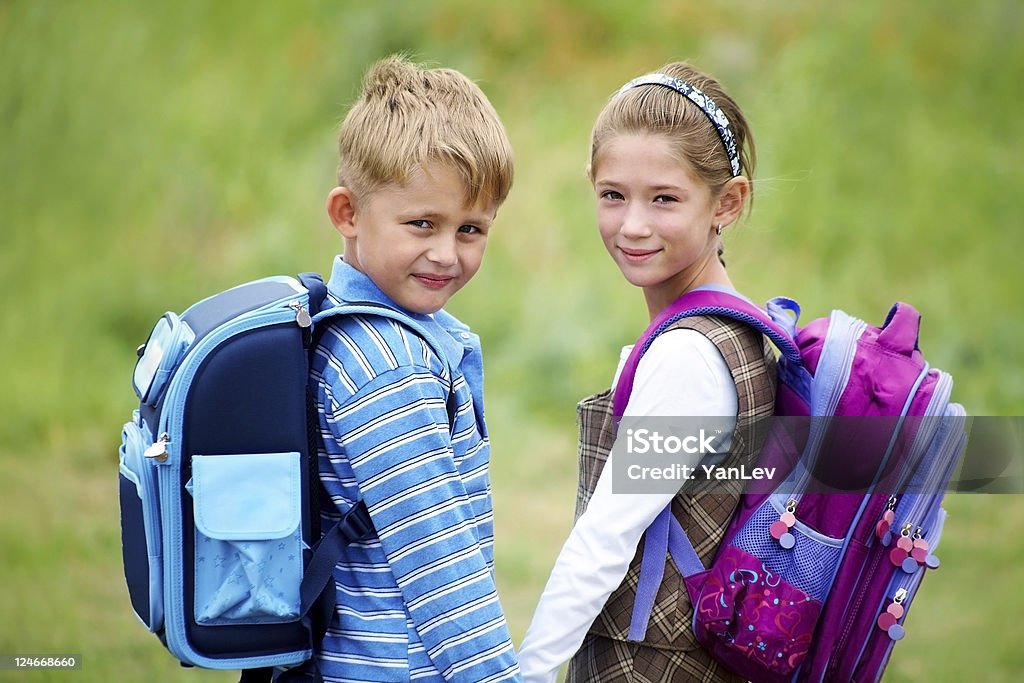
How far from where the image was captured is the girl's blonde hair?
199 centimetres

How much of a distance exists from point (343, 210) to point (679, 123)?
2.08ft

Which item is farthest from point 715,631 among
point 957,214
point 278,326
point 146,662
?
point 957,214

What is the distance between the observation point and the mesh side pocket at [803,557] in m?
1.81

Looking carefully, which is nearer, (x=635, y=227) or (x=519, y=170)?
(x=635, y=227)

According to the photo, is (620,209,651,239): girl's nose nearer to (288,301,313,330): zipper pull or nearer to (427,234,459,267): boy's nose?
(427,234,459,267): boy's nose

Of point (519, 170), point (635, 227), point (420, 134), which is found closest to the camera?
point (420, 134)

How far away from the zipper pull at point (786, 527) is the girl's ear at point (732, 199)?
1.80 ft

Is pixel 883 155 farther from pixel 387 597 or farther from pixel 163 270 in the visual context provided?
pixel 387 597

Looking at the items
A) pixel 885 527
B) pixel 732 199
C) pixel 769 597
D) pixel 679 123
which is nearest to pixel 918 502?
pixel 885 527

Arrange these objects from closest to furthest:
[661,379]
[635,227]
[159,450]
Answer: [159,450], [661,379], [635,227]

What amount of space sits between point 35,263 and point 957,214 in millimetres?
5224

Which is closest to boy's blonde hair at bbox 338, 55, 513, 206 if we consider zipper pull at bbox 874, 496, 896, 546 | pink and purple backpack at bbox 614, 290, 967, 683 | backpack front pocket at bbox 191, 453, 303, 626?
backpack front pocket at bbox 191, 453, 303, 626

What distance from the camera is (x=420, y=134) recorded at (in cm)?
174

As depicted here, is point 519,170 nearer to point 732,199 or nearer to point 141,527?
point 732,199
